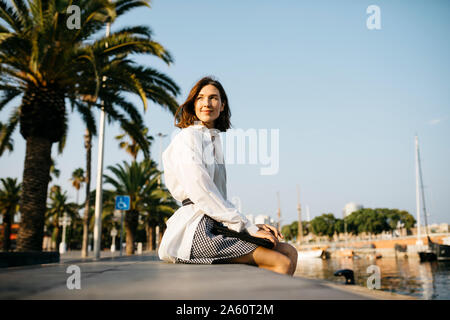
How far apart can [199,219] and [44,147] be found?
871 centimetres

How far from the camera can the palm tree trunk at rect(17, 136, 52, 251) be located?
28.9ft

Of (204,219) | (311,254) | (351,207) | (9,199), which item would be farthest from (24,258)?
(351,207)

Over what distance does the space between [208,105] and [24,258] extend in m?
4.57

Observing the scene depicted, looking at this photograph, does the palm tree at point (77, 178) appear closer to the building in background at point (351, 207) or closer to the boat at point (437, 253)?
the boat at point (437, 253)

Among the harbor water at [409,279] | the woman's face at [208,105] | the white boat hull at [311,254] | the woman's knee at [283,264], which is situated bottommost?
the white boat hull at [311,254]

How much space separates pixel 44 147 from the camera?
9.29m

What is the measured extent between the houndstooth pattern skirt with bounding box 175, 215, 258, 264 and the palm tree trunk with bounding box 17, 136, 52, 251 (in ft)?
27.8

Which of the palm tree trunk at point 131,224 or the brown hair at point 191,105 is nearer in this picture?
the brown hair at point 191,105

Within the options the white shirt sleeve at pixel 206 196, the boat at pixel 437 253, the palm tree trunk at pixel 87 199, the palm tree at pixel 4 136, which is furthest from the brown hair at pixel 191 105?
the boat at pixel 437 253

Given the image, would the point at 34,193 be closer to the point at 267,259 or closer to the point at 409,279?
the point at 267,259

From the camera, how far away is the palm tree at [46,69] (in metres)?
8.73

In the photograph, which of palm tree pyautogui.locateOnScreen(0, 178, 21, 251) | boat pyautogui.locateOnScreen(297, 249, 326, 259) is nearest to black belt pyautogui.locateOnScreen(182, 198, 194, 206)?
palm tree pyautogui.locateOnScreen(0, 178, 21, 251)

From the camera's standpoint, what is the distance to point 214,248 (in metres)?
1.99

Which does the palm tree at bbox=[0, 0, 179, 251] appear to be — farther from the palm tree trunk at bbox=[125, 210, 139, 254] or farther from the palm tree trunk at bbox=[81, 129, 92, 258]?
the palm tree trunk at bbox=[125, 210, 139, 254]
